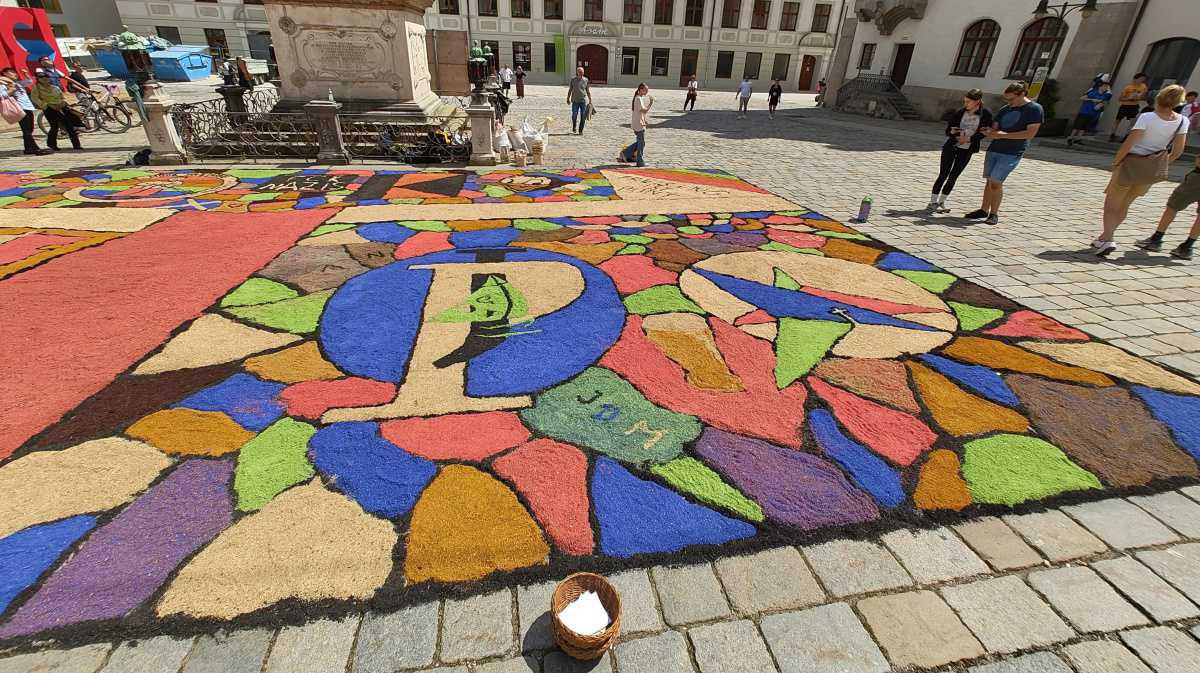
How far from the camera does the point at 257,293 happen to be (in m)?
5.12

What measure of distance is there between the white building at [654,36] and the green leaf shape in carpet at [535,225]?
3387 centimetres

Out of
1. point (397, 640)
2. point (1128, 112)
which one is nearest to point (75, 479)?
point (397, 640)

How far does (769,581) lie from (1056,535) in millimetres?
1633

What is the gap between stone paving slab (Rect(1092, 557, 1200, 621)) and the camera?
7.70 ft

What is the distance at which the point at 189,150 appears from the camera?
432 inches

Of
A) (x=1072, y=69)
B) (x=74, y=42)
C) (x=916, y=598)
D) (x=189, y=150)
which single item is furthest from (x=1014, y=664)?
(x=74, y=42)

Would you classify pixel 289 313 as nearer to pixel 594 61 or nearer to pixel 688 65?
pixel 594 61

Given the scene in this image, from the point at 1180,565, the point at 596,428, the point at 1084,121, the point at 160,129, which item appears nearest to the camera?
the point at 1180,565

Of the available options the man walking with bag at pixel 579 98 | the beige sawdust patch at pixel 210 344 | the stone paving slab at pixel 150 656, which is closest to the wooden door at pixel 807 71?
the man walking with bag at pixel 579 98

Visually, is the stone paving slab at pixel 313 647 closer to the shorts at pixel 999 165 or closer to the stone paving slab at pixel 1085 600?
the stone paving slab at pixel 1085 600

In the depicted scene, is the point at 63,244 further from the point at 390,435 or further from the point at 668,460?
the point at 668,460

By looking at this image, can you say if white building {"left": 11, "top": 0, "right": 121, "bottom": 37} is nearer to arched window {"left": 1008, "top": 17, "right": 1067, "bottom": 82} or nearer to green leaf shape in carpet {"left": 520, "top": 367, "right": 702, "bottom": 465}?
green leaf shape in carpet {"left": 520, "top": 367, "right": 702, "bottom": 465}

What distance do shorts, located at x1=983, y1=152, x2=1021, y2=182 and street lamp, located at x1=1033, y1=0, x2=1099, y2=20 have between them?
44.3ft

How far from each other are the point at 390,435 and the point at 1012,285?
664cm
